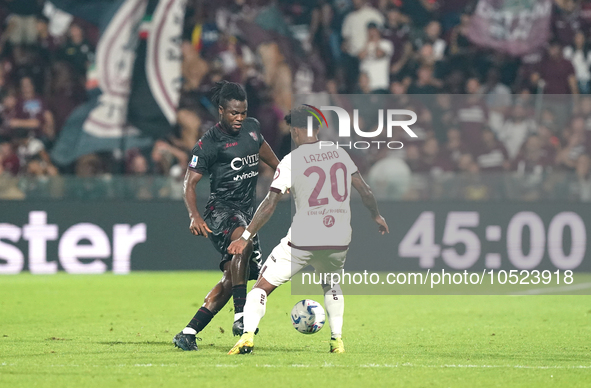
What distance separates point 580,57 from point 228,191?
10.1 m

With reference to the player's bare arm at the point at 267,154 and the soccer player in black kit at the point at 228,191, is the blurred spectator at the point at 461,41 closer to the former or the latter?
the player's bare arm at the point at 267,154

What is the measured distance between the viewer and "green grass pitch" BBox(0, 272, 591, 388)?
5855mm

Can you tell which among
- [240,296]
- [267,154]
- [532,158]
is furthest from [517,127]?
[240,296]

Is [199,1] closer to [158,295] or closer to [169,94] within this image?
[169,94]

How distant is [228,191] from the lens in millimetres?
7445

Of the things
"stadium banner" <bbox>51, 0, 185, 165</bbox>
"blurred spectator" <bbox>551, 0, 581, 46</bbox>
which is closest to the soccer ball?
"stadium banner" <bbox>51, 0, 185, 165</bbox>

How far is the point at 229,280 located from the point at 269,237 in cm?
679

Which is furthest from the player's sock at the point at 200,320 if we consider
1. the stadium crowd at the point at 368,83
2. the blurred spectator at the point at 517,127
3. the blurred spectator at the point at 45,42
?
the blurred spectator at the point at 45,42

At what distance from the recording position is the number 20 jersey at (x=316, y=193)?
6.62 m

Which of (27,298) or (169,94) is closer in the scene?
(27,298)

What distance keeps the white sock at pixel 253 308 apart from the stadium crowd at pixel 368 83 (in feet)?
22.9

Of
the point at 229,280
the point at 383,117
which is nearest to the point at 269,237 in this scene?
the point at 383,117

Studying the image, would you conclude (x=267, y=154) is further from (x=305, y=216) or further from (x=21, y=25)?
(x=21, y=25)

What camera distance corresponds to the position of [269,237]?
556 inches
